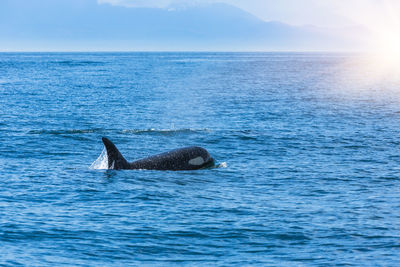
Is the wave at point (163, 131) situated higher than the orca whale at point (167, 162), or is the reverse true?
the orca whale at point (167, 162)

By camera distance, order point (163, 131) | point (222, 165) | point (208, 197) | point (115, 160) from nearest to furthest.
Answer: point (208, 197), point (115, 160), point (222, 165), point (163, 131)

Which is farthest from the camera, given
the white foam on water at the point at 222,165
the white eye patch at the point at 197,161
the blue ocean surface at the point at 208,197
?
the white foam on water at the point at 222,165

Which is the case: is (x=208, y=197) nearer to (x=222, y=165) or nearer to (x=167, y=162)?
(x=167, y=162)

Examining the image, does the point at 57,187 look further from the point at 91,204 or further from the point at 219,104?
the point at 219,104

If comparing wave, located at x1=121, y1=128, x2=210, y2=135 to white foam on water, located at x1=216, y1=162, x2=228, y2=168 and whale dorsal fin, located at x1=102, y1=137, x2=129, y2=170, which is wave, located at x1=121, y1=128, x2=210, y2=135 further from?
whale dorsal fin, located at x1=102, y1=137, x2=129, y2=170

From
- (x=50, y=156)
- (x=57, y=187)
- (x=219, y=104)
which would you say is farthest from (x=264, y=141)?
(x=219, y=104)

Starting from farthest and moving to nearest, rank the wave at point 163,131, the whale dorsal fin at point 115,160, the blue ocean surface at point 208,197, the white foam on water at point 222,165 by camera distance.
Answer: the wave at point 163,131, the white foam on water at point 222,165, the whale dorsal fin at point 115,160, the blue ocean surface at point 208,197

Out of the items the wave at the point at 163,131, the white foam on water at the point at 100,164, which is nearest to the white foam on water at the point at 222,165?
the white foam on water at the point at 100,164

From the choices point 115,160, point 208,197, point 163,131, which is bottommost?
point 208,197

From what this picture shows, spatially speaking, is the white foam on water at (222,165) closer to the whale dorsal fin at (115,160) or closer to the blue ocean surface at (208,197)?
the blue ocean surface at (208,197)

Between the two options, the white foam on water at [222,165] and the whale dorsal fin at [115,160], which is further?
the white foam on water at [222,165]

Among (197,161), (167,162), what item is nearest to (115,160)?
(167,162)

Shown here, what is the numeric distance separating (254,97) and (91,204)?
169ft

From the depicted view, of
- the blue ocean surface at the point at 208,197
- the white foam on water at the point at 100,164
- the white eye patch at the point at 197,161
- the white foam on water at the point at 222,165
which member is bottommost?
the blue ocean surface at the point at 208,197
